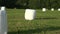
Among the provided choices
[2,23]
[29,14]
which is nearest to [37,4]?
[29,14]

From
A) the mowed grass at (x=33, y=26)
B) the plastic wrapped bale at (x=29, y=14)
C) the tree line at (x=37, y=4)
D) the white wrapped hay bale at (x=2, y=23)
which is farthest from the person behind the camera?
the tree line at (x=37, y=4)

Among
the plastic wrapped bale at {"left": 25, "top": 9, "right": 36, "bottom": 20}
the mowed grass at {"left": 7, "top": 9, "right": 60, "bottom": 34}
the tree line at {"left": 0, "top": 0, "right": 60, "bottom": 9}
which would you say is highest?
the tree line at {"left": 0, "top": 0, "right": 60, "bottom": 9}

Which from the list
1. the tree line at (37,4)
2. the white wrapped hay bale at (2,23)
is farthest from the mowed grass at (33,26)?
the tree line at (37,4)

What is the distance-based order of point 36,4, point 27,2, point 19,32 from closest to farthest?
point 19,32
point 36,4
point 27,2

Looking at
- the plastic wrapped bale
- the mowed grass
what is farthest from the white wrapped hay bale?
the plastic wrapped bale

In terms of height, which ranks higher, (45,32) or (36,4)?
(36,4)

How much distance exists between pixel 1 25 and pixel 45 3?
68.7 meters

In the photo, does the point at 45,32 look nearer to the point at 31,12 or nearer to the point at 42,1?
the point at 31,12

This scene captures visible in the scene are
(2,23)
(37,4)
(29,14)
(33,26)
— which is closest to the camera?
(2,23)

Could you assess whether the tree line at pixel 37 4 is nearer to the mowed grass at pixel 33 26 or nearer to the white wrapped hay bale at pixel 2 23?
the mowed grass at pixel 33 26

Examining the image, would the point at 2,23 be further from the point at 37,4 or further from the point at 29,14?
the point at 37,4

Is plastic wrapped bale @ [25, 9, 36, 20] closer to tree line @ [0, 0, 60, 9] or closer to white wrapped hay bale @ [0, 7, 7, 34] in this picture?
white wrapped hay bale @ [0, 7, 7, 34]

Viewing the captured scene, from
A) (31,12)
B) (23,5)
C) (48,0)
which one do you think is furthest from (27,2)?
(31,12)

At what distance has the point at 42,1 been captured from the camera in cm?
8175
